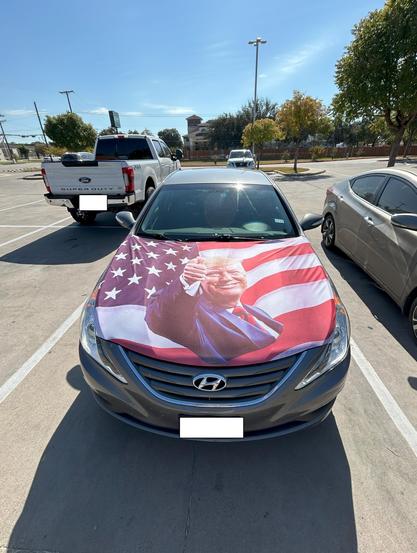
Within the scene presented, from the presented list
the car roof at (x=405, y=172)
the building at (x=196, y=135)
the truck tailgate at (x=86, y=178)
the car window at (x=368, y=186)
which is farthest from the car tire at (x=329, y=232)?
the building at (x=196, y=135)

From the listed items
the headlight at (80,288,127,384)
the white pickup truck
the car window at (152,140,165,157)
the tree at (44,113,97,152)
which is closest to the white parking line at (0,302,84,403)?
the headlight at (80,288,127,384)

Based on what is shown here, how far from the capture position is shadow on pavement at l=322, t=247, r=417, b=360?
3112 mm

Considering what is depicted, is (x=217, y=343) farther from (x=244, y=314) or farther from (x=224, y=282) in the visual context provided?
A: (x=224, y=282)

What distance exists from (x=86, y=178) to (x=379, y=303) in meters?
5.63

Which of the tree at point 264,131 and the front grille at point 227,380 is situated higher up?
the tree at point 264,131

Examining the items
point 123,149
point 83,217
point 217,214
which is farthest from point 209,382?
point 123,149

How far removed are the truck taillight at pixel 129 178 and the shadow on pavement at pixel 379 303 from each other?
408cm

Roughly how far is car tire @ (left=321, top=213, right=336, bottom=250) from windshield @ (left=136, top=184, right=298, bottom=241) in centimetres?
251

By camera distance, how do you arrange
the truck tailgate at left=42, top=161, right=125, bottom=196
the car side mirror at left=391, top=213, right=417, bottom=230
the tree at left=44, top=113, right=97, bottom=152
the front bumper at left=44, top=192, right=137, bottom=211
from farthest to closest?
the tree at left=44, top=113, right=97, bottom=152 → the front bumper at left=44, top=192, right=137, bottom=211 → the truck tailgate at left=42, top=161, right=125, bottom=196 → the car side mirror at left=391, top=213, right=417, bottom=230

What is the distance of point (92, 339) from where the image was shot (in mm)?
1838

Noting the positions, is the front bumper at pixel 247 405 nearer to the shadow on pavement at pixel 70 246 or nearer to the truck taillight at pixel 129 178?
the shadow on pavement at pixel 70 246

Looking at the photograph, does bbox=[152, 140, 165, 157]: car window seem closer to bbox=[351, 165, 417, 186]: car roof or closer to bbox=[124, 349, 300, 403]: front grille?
bbox=[351, 165, 417, 186]: car roof

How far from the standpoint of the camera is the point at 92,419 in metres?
2.21

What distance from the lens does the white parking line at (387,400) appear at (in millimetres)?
2084
